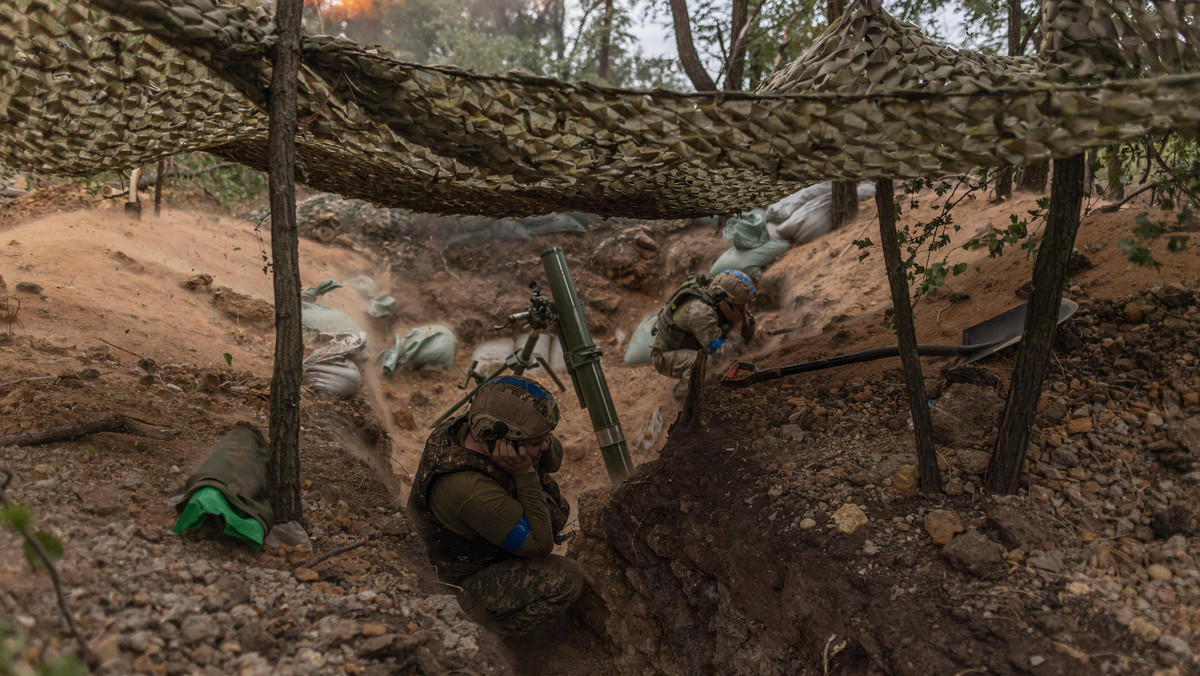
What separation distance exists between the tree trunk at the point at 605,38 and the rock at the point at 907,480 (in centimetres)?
930

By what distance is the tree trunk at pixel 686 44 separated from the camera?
18.2 ft

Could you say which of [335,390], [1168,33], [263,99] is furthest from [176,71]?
[1168,33]

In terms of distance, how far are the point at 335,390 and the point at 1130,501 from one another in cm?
383

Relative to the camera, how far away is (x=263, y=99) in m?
2.05

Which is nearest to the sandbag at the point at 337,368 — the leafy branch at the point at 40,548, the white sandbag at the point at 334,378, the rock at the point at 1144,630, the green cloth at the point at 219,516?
the white sandbag at the point at 334,378

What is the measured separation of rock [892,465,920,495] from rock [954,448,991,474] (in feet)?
0.45

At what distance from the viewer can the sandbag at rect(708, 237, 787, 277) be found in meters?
6.12

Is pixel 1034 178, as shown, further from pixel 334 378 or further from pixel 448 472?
pixel 334 378

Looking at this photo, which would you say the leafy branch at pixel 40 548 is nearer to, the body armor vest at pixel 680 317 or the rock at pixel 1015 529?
the rock at pixel 1015 529

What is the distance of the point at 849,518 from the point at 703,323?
8.22 feet

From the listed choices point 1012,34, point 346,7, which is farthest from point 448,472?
point 346,7

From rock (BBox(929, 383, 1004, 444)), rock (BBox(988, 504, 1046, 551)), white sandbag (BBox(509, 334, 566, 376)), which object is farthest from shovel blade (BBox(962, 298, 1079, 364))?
white sandbag (BBox(509, 334, 566, 376))

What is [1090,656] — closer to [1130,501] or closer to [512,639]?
[1130,501]

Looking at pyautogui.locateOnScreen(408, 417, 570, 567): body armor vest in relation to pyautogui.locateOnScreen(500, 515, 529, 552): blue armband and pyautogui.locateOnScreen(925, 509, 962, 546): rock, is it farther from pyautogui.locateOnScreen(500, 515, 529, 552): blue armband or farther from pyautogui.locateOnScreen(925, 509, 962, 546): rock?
pyautogui.locateOnScreen(925, 509, 962, 546): rock
